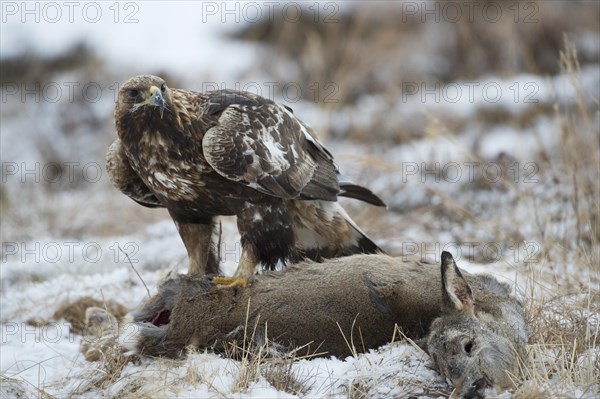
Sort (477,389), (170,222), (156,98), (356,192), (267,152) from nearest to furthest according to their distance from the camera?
(477,389)
(156,98)
(267,152)
(356,192)
(170,222)

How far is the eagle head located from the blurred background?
10.8 feet

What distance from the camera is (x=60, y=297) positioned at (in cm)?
548

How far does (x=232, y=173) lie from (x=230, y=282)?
0.59 metres

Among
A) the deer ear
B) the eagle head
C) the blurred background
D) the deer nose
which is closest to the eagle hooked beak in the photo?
the eagle head

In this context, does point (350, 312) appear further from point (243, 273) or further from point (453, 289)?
point (243, 273)

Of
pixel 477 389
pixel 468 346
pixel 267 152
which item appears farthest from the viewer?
pixel 267 152

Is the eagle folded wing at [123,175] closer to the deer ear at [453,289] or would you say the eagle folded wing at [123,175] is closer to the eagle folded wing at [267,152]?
the eagle folded wing at [267,152]

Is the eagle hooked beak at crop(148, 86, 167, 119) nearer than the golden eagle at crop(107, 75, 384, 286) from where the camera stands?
Yes

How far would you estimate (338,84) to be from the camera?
1080 centimetres

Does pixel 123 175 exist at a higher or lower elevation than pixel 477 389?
higher

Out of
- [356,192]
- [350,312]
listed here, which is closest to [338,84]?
[356,192]

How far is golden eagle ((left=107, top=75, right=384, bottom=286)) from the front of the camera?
441 cm

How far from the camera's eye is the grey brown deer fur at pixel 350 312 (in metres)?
3.81

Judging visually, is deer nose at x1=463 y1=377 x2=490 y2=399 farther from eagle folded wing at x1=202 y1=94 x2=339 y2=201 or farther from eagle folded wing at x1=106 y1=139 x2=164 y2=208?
eagle folded wing at x1=106 y1=139 x2=164 y2=208
